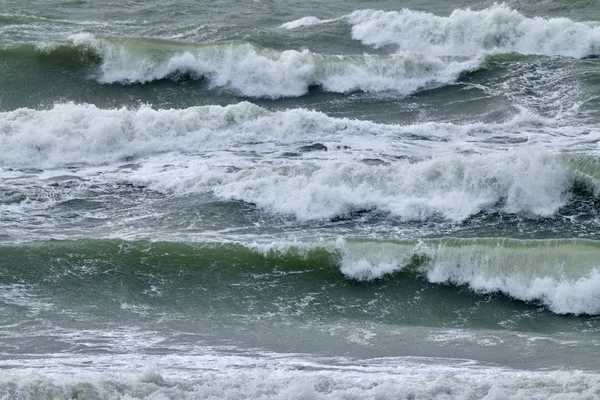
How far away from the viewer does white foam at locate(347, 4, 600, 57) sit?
75.2 feet

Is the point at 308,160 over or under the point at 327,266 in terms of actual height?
over

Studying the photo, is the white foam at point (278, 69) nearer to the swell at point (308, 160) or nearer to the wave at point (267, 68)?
the wave at point (267, 68)

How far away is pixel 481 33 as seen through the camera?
23594 millimetres

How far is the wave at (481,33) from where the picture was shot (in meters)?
22.9

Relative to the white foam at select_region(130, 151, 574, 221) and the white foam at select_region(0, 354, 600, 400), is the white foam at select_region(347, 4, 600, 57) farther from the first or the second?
the white foam at select_region(0, 354, 600, 400)

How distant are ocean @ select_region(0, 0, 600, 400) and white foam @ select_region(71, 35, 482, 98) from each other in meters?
0.05

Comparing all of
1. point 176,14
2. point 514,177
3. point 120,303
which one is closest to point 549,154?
point 514,177

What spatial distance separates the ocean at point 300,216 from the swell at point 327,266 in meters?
0.03

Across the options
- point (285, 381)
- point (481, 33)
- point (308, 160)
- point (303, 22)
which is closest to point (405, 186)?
point (308, 160)

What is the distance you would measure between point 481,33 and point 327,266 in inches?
475

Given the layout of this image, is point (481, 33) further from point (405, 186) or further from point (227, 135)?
point (405, 186)

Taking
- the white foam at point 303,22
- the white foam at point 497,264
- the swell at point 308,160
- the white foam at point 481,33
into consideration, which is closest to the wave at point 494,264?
the white foam at point 497,264

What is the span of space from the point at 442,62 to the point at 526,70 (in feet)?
5.47

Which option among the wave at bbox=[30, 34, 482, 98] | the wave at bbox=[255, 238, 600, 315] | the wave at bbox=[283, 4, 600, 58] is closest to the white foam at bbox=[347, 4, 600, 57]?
the wave at bbox=[283, 4, 600, 58]
